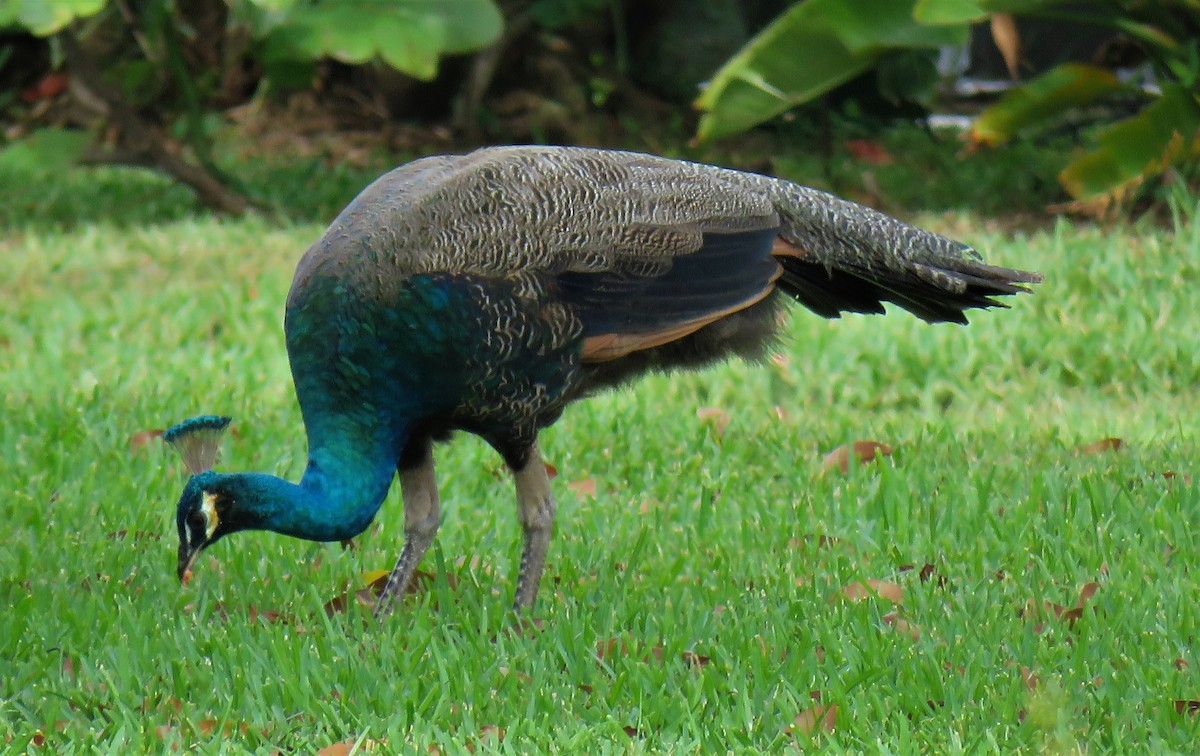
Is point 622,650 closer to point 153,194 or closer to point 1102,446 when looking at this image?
point 1102,446

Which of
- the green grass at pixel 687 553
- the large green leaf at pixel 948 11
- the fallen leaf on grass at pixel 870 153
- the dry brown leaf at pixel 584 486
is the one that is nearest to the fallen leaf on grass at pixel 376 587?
the green grass at pixel 687 553

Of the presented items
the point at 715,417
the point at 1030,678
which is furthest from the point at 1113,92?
the point at 1030,678

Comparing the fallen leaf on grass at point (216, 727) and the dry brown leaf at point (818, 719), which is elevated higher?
the dry brown leaf at point (818, 719)

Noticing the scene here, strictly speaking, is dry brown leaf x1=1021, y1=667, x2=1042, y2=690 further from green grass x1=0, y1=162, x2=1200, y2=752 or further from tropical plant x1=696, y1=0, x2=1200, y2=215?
tropical plant x1=696, y1=0, x2=1200, y2=215

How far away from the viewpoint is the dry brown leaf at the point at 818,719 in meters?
3.08

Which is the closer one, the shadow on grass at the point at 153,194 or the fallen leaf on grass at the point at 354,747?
the fallen leaf on grass at the point at 354,747

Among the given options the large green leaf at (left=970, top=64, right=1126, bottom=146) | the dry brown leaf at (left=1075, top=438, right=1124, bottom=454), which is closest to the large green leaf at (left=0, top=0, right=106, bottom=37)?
the large green leaf at (left=970, top=64, right=1126, bottom=146)

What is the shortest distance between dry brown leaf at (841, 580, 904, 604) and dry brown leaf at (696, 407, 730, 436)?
1.41 meters

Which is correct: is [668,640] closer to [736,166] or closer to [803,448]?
[803,448]

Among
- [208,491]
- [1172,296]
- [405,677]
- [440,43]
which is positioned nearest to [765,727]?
[405,677]

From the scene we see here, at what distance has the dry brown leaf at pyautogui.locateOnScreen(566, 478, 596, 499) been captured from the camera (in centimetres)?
481

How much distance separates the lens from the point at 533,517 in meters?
3.99

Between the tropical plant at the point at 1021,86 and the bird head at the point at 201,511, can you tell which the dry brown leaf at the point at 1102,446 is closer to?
the tropical plant at the point at 1021,86

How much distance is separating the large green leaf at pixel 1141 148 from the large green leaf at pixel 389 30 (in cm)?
294
